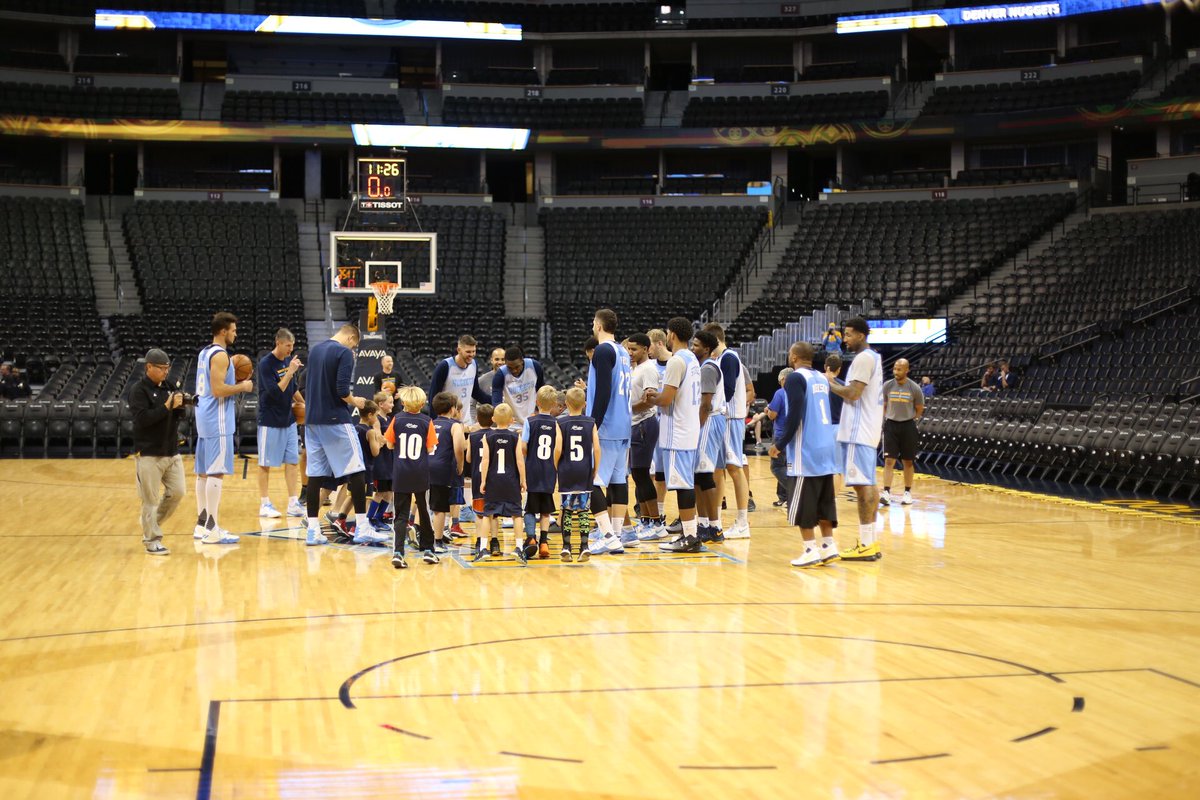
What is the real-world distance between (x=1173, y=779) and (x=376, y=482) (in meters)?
7.62

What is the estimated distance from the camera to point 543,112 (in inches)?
1490

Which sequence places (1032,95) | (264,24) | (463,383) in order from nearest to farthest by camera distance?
(463,383) → (1032,95) → (264,24)

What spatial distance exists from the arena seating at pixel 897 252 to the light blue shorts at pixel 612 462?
18953 millimetres

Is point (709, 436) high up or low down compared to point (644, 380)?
Result: down

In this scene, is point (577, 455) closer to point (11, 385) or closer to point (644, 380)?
point (644, 380)

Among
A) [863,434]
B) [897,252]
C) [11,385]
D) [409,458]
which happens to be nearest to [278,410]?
[409,458]

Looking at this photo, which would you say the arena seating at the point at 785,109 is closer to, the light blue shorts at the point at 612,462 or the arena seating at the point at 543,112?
the arena seating at the point at 543,112

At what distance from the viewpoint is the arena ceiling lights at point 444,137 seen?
118 ft

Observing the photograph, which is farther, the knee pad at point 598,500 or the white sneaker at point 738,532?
the white sneaker at point 738,532

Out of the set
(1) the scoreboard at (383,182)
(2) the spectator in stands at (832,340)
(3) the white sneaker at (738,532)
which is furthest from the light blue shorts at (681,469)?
(1) the scoreboard at (383,182)

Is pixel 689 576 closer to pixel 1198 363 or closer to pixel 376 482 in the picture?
pixel 376 482

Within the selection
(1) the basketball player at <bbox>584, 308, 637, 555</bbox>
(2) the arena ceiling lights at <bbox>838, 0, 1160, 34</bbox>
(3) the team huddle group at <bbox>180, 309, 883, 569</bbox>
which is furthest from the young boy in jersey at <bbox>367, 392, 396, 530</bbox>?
(2) the arena ceiling lights at <bbox>838, 0, 1160, 34</bbox>

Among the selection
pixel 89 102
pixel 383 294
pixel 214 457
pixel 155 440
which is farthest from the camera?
pixel 89 102

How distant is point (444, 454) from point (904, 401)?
20.2 feet
